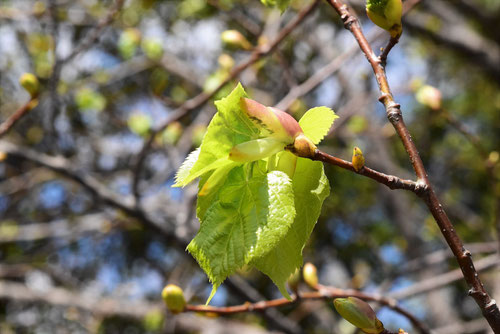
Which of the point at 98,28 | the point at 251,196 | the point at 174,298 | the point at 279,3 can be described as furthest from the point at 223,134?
the point at 98,28

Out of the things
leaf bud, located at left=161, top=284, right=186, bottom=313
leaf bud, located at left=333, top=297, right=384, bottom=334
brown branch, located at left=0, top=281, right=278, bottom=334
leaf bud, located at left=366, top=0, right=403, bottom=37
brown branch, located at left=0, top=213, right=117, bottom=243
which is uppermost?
leaf bud, located at left=366, top=0, right=403, bottom=37

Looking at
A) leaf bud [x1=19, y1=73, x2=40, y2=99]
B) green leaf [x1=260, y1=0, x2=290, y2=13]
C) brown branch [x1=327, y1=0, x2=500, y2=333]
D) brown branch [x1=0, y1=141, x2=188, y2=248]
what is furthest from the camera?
brown branch [x1=0, y1=141, x2=188, y2=248]

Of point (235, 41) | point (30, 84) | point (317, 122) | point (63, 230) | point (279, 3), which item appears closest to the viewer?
point (317, 122)

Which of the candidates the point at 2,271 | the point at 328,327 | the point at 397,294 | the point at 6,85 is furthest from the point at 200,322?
the point at 6,85

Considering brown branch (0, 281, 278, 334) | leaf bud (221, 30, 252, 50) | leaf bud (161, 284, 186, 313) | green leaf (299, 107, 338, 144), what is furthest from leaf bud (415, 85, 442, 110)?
brown branch (0, 281, 278, 334)

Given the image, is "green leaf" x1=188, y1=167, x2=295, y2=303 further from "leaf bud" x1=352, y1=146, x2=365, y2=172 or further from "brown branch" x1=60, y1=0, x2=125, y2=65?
"brown branch" x1=60, y1=0, x2=125, y2=65

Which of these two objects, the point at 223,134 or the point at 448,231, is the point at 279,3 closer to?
the point at 223,134

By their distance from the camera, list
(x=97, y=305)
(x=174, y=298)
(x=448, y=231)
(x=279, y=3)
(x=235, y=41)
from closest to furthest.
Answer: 1. (x=448, y=231)
2. (x=279, y=3)
3. (x=174, y=298)
4. (x=235, y=41)
5. (x=97, y=305)

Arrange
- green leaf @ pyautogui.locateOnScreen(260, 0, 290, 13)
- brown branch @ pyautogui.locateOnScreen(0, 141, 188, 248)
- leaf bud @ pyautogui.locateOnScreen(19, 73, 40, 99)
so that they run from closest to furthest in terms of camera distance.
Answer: green leaf @ pyautogui.locateOnScreen(260, 0, 290, 13) < leaf bud @ pyautogui.locateOnScreen(19, 73, 40, 99) < brown branch @ pyautogui.locateOnScreen(0, 141, 188, 248)
